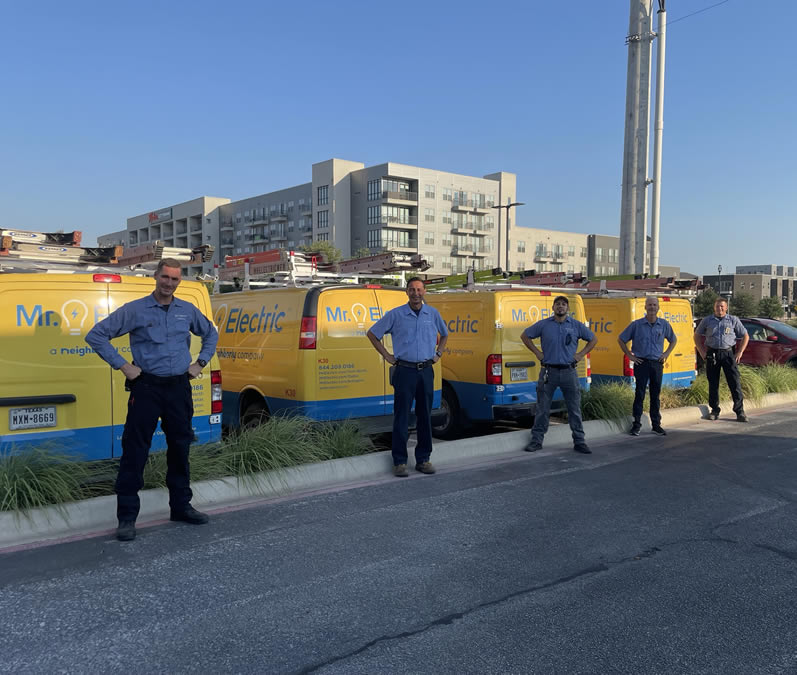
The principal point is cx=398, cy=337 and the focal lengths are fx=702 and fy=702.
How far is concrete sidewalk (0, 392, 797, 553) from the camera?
5.07 meters

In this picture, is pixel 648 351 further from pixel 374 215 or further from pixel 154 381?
pixel 374 215

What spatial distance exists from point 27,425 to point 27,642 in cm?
222

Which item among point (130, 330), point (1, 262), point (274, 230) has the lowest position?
point (130, 330)

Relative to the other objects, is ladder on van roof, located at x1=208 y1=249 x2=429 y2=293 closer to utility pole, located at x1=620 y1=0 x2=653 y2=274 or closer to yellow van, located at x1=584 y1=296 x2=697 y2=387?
yellow van, located at x1=584 y1=296 x2=697 y2=387

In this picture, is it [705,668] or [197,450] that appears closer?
[705,668]

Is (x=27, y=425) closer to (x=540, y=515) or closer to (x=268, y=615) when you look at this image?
(x=268, y=615)

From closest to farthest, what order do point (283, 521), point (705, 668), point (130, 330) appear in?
point (705, 668), point (130, 330), point (283, 521)

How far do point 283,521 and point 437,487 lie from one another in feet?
5.62

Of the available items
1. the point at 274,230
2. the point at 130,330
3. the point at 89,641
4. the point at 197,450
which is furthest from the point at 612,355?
the point at 274,230

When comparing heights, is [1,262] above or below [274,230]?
below

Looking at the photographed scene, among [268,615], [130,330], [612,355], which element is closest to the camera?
[268,615]

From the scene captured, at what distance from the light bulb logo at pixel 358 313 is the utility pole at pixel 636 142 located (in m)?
13.5

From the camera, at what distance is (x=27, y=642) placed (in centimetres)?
348

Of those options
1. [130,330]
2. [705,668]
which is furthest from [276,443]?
[705,668]
